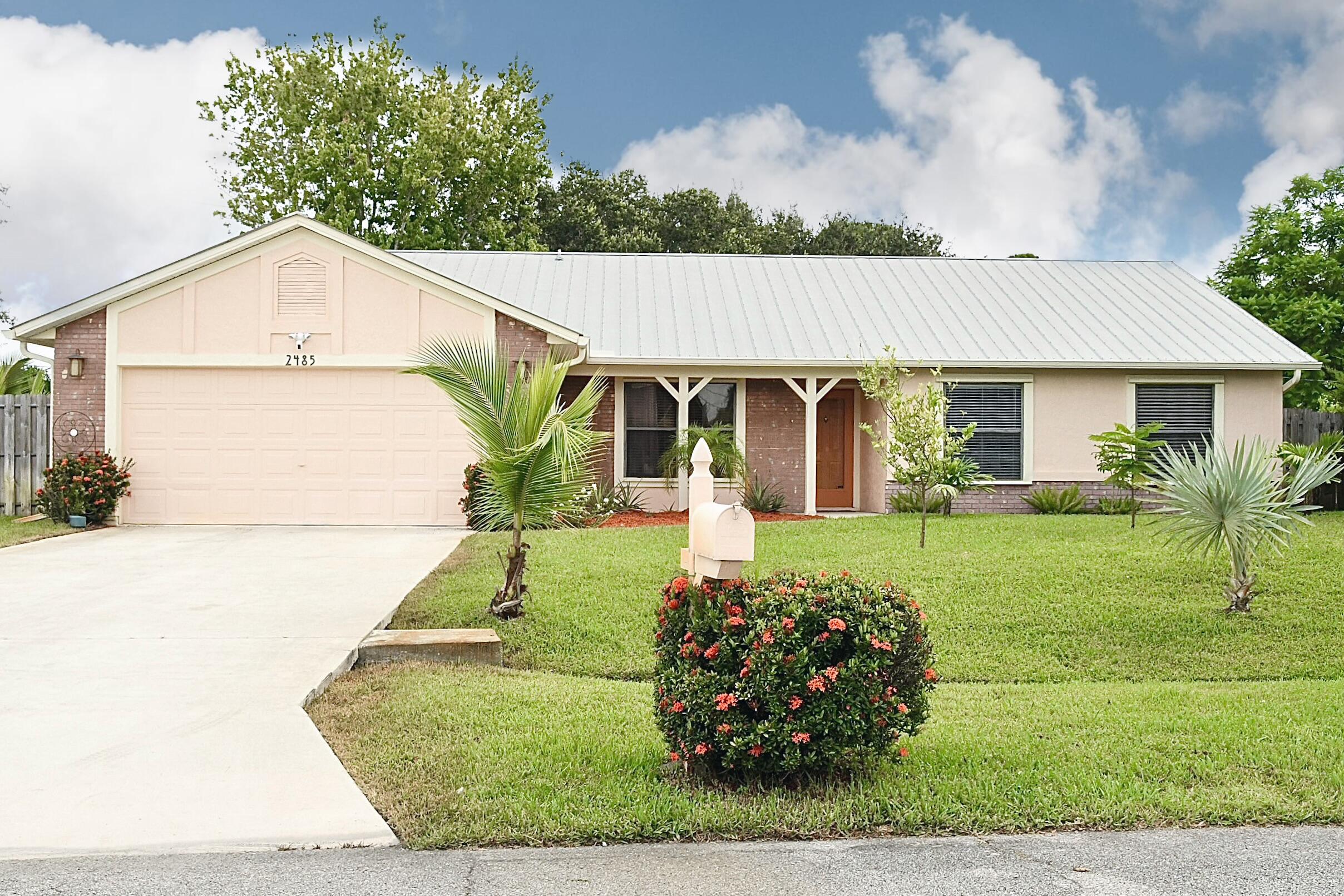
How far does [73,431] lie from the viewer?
610 inches

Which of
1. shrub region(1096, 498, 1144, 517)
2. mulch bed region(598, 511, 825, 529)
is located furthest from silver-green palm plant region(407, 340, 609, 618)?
shrub region(1096, 498, 1144, 517)

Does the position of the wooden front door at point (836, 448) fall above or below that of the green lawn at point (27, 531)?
above

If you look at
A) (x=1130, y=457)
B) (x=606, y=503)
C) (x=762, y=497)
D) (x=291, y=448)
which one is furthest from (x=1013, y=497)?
(x=291, y=448)

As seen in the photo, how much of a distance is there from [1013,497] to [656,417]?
18.9ft

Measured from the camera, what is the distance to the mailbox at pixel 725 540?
16.1 feet

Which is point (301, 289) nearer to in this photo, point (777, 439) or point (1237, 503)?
point (777, 439)

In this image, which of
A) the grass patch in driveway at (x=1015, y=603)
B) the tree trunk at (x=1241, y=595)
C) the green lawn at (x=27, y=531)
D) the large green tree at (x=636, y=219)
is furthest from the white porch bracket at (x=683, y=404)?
the large green tree at (x=636, y=219)

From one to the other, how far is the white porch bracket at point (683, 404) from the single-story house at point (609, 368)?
0.18 feet

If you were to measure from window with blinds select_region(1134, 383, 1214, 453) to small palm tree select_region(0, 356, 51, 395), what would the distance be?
60.4ft

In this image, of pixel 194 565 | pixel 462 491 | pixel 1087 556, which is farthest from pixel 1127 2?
pixel 194 565

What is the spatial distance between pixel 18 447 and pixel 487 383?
38.8 ft

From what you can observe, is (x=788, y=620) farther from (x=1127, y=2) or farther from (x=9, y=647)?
(x=1127, y=2)

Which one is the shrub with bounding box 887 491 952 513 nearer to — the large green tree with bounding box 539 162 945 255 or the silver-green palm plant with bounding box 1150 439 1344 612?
the silver-green palm plant with bounding box 1150 439 1344 612

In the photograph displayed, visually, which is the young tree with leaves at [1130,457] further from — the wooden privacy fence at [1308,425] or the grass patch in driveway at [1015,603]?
the wooden privacy fence at [1308,425]
